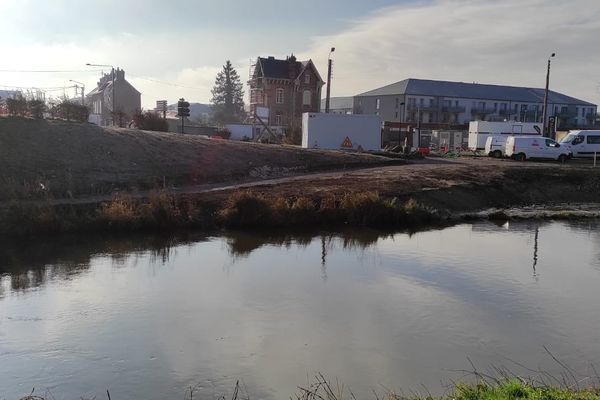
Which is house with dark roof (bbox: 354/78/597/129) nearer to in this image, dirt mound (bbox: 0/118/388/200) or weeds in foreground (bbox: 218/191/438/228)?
dirt mound (bbox: 0/118/388/200)

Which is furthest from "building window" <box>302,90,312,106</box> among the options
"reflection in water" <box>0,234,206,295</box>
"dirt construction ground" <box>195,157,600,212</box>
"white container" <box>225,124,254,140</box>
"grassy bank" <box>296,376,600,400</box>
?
"grassy bank" <box>296,376,600,400</box>

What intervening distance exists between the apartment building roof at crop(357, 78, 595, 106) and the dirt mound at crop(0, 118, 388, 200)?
261ft

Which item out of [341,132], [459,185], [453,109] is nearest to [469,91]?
[453,109]

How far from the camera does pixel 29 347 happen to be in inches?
345

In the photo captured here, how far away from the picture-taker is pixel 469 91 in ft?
366

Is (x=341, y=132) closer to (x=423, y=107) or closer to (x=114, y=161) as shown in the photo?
(x=114, y=161)

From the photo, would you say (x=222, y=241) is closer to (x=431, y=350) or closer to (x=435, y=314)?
(x=435, y=314)

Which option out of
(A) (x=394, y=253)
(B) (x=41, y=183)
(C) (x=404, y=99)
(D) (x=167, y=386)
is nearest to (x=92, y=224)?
(B) (x=41, y=183)

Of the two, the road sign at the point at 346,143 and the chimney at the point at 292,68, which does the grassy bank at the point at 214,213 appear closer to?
the road sign at the point at 346,143

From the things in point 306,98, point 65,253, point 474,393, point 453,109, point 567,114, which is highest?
point 453,109

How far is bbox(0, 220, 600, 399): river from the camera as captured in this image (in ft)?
25.9

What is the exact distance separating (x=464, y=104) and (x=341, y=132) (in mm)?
Result: 76917

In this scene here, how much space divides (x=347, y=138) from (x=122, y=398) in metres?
33.8

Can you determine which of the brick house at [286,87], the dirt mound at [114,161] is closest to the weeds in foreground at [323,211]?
the dirt mound at [114,161]
